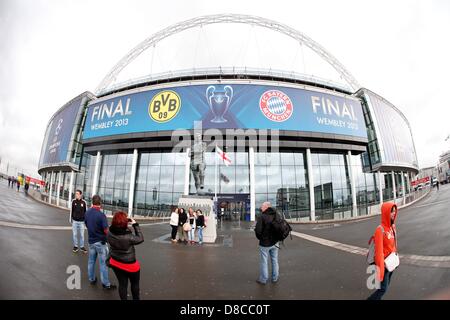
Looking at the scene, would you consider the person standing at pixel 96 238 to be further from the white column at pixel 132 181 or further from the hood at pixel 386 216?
the white column at pixel 132 181

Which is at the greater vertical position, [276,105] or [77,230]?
[276,105]

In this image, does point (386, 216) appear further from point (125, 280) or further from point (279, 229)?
point (125, 280)

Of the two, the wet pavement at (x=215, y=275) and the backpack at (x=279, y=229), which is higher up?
the backpack at (x=279, y=229)

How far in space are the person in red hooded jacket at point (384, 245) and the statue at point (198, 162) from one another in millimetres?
18216

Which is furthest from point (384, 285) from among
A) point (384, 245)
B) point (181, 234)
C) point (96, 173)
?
point (96, 173)

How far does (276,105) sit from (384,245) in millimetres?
21516

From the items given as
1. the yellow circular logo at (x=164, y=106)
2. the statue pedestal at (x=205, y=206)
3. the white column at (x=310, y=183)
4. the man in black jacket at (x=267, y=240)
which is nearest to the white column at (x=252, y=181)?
the white column at (x=310, y=183)

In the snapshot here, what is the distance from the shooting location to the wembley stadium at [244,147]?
73.7 ft

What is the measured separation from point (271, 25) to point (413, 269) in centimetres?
3650

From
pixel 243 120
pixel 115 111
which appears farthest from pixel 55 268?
pixel 115 111

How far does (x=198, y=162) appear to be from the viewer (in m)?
22.2
